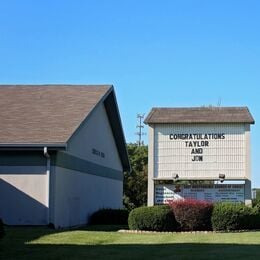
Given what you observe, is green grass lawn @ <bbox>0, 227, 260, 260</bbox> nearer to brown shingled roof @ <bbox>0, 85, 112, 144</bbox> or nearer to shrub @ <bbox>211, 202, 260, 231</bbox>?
shrub @ <bbox>211, 202, 260, 231</bbox>

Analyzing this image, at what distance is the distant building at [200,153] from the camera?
27109 mm

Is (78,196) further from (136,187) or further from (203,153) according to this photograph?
(136,187)

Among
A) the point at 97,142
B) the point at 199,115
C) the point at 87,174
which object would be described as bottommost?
the point at 87,174

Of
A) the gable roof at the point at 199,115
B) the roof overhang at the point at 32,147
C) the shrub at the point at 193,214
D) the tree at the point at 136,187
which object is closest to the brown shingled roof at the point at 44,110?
the roof overhang at the point at 32,147

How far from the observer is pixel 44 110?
27141mm

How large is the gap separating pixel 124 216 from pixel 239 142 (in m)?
6.72

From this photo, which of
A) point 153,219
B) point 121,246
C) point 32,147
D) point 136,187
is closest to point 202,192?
point 153,219

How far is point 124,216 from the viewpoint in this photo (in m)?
29.7

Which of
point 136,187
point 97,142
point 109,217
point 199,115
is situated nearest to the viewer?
point 199,115

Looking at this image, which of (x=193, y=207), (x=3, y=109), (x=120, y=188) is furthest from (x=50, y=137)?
(x=120, y=188)

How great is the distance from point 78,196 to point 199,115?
6623 mm

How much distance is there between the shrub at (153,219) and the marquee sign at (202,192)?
3680mm

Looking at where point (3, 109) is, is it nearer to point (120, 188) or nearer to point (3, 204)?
point (3, 204)

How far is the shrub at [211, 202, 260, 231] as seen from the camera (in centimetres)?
2308
